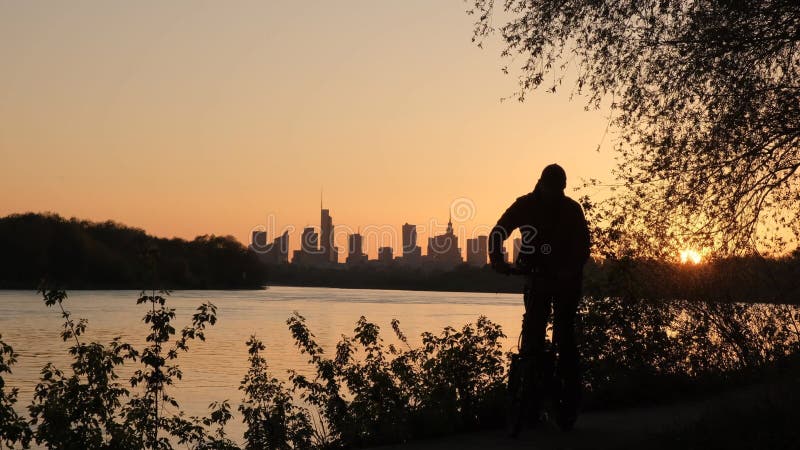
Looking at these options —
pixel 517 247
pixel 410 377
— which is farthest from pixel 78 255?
pixel 517 247

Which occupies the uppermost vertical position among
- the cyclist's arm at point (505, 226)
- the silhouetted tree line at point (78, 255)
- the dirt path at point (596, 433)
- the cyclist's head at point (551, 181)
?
the silhouetted tree line at point (78, 255)

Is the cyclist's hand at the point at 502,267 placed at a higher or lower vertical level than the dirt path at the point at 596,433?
higher

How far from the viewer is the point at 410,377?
11945mm

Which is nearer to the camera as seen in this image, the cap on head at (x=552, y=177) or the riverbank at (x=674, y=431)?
the riverbank at (x=674, y=431)

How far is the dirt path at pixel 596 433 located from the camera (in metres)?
8.82

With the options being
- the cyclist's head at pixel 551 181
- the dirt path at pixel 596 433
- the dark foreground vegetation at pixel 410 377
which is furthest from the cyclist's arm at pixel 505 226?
the dark foreground vegetation at pixel 410 377

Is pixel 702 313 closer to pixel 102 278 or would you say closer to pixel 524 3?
pixel 524 3

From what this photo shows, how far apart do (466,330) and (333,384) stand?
6.93 feet

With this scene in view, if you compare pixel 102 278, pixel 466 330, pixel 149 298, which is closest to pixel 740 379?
pixel 466 330

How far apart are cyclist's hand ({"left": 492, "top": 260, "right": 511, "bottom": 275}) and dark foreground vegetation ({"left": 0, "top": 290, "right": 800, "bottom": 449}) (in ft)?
6.42

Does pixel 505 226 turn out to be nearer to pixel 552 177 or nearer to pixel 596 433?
pixel 552 177

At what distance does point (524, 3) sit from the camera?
45.3 feet

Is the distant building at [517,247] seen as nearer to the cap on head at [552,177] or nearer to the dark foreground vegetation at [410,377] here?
the cap on head at [552,177]

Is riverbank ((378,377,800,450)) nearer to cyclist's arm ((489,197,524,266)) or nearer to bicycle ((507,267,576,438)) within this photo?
bicycle ((507,267,576,438))
